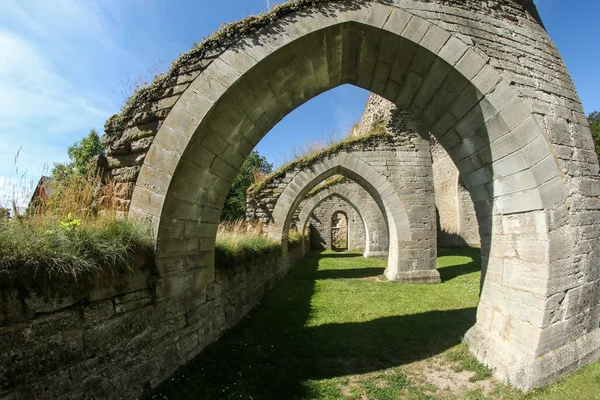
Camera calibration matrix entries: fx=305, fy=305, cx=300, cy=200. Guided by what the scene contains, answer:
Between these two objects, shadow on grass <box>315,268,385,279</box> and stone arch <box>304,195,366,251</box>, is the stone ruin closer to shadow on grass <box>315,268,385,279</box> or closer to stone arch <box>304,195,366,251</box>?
shadow on grass <box>315,268,385,279</box>

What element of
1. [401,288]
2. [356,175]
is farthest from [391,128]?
[401,288]

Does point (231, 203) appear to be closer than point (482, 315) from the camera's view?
No

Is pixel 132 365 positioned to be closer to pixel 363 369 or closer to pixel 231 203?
pixel 363 369

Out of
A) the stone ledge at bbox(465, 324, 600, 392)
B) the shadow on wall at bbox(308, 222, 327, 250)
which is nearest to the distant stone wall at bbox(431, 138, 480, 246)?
the shadow on wall at bbox(308, 222, 327, 250)

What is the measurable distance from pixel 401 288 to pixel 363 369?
4.91 m

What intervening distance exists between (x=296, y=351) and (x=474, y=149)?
3.39 meters

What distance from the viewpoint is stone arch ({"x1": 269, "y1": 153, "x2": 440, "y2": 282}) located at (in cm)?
911

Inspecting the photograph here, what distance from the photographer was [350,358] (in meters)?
3.88

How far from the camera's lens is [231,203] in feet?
92.7

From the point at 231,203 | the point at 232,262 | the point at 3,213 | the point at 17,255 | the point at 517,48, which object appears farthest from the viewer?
the point at 231,203

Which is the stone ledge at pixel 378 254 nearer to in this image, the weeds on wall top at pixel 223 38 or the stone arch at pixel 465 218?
the stone arch at pixel 465 218

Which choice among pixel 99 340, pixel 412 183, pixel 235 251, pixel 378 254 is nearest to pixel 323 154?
pixel 412 183

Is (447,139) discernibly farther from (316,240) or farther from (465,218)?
(465,218)

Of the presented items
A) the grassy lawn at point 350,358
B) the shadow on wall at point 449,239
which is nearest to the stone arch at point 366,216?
the shadow on wall at point 449,239
